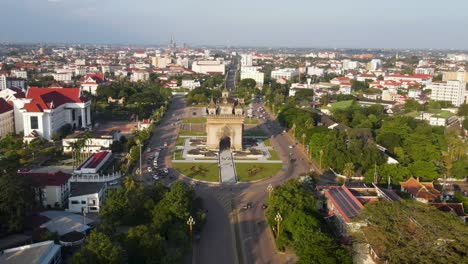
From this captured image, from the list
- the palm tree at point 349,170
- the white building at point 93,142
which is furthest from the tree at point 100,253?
the white building at point 93,142

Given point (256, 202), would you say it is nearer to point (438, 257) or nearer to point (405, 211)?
point (405, 211)

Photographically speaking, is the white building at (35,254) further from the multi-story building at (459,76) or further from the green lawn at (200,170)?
the multi-story building at (459,76)

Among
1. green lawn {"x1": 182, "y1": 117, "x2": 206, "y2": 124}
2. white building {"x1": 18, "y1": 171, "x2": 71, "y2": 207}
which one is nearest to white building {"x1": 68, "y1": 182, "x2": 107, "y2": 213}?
white building {"x1": 18, "y1": 171, "x2": 71, "y2": 207}

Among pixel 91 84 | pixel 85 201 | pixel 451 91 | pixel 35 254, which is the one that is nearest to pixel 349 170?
pixel 85 201

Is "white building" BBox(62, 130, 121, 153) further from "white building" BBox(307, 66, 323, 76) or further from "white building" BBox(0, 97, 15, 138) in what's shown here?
"white building" BBox(307, 66, 323, 76)

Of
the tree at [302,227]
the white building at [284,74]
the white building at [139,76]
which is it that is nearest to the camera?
the tree at [302,227]
